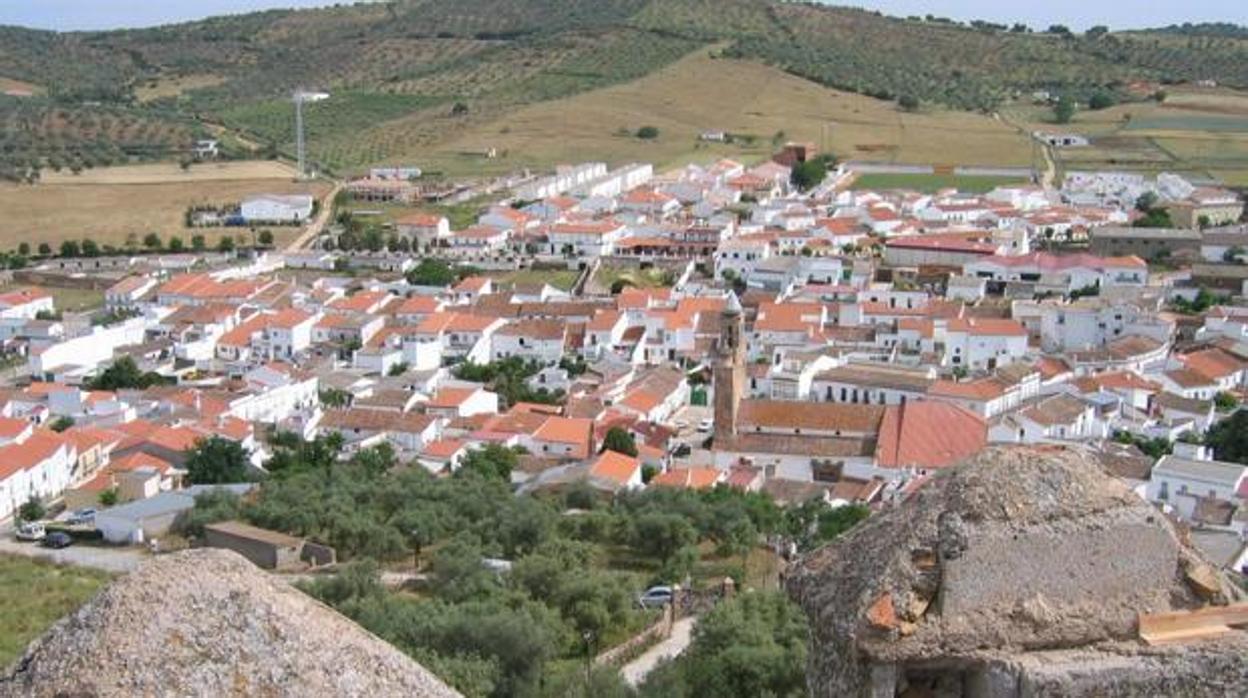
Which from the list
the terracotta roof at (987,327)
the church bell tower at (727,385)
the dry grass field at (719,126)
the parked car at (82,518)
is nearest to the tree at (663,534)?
the church bell tower at (727,385)

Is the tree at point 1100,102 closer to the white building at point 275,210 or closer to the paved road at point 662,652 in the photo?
the white building at point 275,210

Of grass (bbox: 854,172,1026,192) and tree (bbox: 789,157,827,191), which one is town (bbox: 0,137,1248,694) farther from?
tree (bbox: 789,157,827,191)

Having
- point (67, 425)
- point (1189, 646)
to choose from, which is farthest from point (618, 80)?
point (1189, 646)

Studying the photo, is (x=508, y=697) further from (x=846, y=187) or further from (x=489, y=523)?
(x=846, y=187)

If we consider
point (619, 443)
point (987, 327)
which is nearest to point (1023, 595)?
point (619, 443)

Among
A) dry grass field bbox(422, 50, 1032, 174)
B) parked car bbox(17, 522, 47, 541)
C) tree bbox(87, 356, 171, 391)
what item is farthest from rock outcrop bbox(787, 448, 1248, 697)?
dry grass field bbox(422, 50, 1032, 174)
